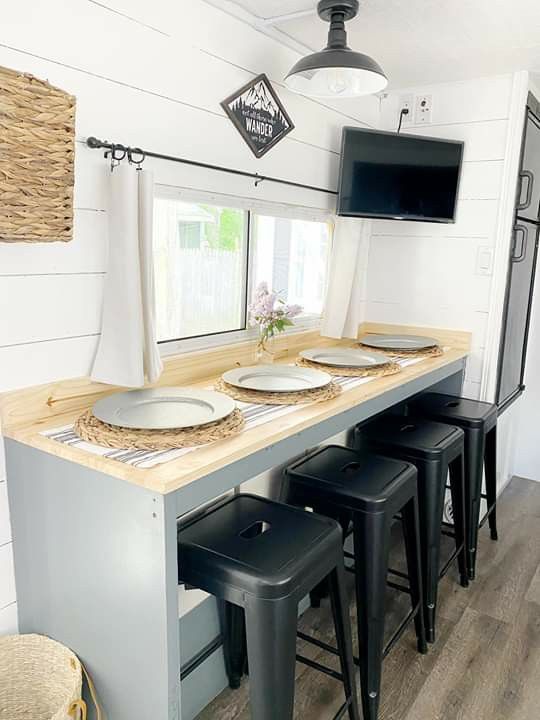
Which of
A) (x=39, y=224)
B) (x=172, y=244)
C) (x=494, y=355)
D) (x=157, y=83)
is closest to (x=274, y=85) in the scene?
(x=157, y=83)

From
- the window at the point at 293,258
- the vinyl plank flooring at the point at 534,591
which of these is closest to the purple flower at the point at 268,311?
the window at the point at 293,258

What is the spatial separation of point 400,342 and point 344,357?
491 mm

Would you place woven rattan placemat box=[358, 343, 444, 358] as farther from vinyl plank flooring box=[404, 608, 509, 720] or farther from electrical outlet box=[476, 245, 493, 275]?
vinyl plank flooring box=[404, 608, 509, 720]

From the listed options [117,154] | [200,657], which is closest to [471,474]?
[200,657]

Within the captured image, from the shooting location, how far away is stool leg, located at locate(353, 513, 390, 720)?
5.35 ft

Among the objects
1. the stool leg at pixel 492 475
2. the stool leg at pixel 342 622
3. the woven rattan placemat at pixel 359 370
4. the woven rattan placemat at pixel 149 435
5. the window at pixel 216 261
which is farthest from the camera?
the stool leg at pixel 492 475

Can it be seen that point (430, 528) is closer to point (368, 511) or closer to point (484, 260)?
point (368, 511)

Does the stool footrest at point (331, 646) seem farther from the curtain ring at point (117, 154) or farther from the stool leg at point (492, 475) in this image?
the curtain ring at point (117, 154)

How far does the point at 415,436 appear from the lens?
2152mm

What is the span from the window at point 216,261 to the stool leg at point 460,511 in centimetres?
101

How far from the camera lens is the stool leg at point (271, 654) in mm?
1238

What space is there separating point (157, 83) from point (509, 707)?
2.16m

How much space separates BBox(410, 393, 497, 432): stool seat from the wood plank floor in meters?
0.66

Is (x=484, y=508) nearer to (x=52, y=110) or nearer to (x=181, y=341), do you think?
(x=181, y=341)
